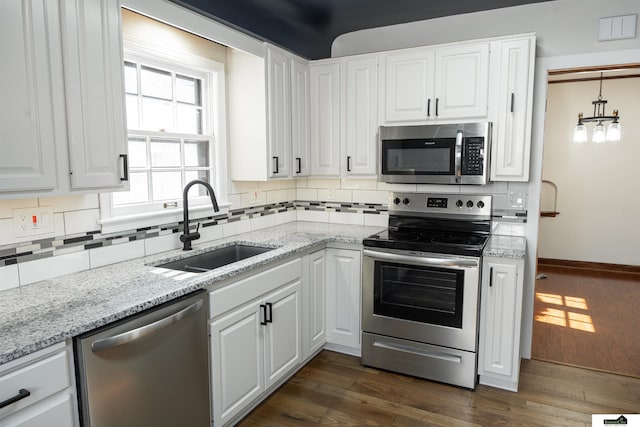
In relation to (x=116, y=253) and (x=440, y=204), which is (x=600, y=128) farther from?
(x=116, y=253)

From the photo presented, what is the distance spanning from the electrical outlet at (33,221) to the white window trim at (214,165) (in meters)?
0.26

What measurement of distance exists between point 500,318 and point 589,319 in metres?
1.90

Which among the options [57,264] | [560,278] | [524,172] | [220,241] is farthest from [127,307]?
[560,278]

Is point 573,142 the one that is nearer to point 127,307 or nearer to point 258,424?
point 258,424

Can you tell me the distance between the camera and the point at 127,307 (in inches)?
62.9

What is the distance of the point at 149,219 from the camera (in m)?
2.46

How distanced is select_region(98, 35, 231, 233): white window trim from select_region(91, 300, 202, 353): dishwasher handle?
722 millimetres

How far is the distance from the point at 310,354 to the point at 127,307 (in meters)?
1.69

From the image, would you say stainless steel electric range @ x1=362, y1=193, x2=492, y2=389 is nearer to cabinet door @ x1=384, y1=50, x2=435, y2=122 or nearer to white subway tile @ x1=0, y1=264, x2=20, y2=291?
cabinet door @ x1=384, y1=50, x2=435, y2=122

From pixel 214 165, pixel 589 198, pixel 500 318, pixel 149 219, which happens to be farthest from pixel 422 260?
pixel 589 198

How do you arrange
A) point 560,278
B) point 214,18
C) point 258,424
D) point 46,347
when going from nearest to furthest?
point 46,347 → point 258,424 → point 214,18 → point 560,278

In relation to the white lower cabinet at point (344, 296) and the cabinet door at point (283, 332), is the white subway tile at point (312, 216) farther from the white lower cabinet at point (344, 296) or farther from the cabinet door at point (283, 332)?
the cabinet door at point (283, 332)

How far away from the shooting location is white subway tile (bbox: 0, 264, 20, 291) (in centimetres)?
179

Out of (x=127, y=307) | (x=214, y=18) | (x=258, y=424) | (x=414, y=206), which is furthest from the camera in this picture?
(x=414, y=206)
